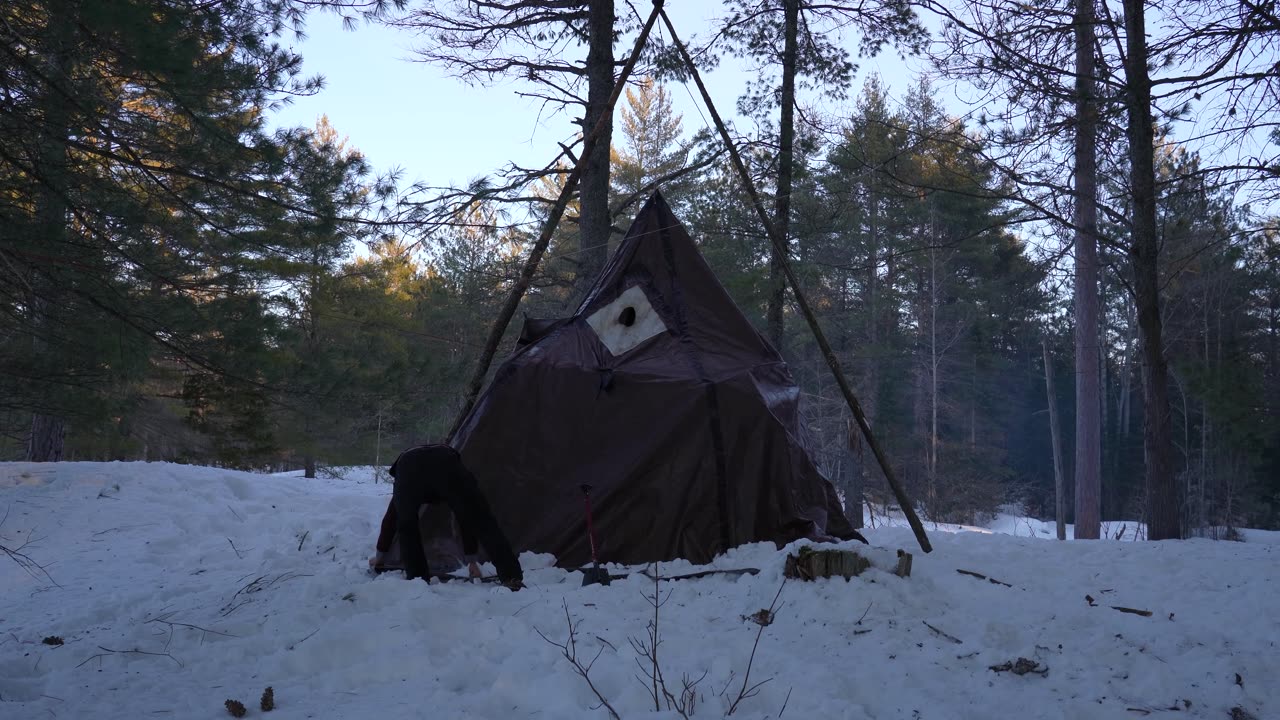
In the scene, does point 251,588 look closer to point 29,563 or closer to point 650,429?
point 29,563

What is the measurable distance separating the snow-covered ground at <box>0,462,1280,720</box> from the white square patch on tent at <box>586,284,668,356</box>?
192cm

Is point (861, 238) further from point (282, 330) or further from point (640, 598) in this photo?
point (640, 598)

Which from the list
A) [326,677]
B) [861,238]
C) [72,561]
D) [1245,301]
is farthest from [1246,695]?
[1245,301]

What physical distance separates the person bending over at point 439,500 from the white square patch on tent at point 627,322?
66.9 inches

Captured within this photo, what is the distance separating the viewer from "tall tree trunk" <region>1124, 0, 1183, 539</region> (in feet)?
22.9

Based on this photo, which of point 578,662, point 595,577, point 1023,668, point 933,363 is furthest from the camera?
point 933,363

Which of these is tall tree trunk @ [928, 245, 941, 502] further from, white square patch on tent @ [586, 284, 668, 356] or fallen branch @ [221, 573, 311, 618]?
fallen branch @ [221, 573, 311, 618]

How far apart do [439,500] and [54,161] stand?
140 inches

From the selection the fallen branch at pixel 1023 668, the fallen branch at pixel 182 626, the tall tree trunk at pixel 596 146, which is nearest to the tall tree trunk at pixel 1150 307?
the fallen branch at pixel 1023 668

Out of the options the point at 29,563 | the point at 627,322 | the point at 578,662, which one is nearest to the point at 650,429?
the point at 627,322

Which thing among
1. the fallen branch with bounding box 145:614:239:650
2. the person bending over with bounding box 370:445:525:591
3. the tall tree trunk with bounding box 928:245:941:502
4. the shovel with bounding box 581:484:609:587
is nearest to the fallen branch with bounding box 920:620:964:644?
the shovel with bounding box 581:484:609:587

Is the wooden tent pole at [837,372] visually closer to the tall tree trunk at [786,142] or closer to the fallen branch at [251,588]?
the tall tree trunk at [786,142]

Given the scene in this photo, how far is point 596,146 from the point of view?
375 inches

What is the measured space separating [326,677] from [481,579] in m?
1.71
